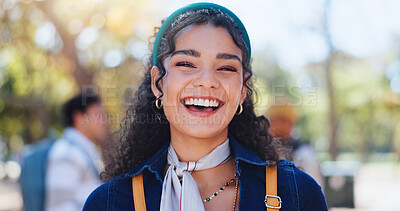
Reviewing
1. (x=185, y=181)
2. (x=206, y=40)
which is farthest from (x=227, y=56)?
(x=185, y=181)

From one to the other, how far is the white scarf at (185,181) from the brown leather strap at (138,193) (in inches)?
3.8

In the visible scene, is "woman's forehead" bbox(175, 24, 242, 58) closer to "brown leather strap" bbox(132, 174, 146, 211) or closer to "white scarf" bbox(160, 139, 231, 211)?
"white scarf" bbox(160, 139, 231, 211)

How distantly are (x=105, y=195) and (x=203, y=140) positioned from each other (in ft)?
1.80

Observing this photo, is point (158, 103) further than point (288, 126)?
No

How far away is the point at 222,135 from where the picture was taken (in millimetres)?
1920

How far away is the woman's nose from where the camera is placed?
68.6 inches

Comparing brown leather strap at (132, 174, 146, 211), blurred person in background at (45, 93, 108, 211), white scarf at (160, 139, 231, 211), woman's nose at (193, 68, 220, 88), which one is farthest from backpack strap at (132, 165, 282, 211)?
blurred person in background at (45, 93, 108, 211)

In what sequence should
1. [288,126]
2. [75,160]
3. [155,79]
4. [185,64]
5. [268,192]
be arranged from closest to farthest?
[268,192], [185,64], [155,79], [75,160], [288,126]

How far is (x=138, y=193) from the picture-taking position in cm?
180

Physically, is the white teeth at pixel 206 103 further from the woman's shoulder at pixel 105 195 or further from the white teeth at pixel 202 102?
the woman's shoulder at pixel 105 195

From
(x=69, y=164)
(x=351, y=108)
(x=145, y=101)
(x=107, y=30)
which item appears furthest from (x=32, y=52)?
(x=351, y=108)

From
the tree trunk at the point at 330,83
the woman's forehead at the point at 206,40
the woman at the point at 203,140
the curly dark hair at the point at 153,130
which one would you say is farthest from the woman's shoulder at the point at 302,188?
the tree trunk at the point at 330,83

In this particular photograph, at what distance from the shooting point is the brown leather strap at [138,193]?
A: 1.76 metres

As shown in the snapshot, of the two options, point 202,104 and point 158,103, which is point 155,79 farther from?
point 202,104
